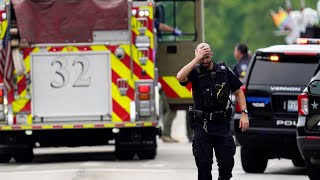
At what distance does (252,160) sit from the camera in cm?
1816

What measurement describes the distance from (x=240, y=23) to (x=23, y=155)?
79.1 meters

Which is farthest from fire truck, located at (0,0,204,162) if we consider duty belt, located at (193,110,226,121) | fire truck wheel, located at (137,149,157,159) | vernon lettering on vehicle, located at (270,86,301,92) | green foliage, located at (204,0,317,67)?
green foliage, located at (204,0,317,67)

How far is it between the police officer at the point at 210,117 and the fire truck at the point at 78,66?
21.4ft

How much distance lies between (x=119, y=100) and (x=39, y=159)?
8.34 ft

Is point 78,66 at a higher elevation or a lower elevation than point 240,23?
lower

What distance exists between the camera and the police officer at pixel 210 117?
13.7 meters

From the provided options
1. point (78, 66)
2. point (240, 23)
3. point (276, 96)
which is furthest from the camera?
point (240, 23)

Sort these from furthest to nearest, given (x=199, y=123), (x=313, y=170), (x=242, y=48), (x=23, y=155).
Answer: (x=242, y=48) → (x=23, y=155) → (x=313, y=170) → (x=199, y=123)

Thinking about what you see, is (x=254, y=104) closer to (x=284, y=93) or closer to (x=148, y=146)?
(x=284, y=93)

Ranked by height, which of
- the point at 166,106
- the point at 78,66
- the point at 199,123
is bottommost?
the point at 166,106

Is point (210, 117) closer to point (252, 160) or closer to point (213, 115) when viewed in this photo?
point (213, 115)

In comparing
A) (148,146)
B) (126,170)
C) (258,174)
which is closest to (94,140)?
(148,146)

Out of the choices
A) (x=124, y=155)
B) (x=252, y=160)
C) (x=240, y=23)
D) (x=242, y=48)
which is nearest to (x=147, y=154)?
(x=124, y=155)

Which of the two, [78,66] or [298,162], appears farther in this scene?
[78,66]
